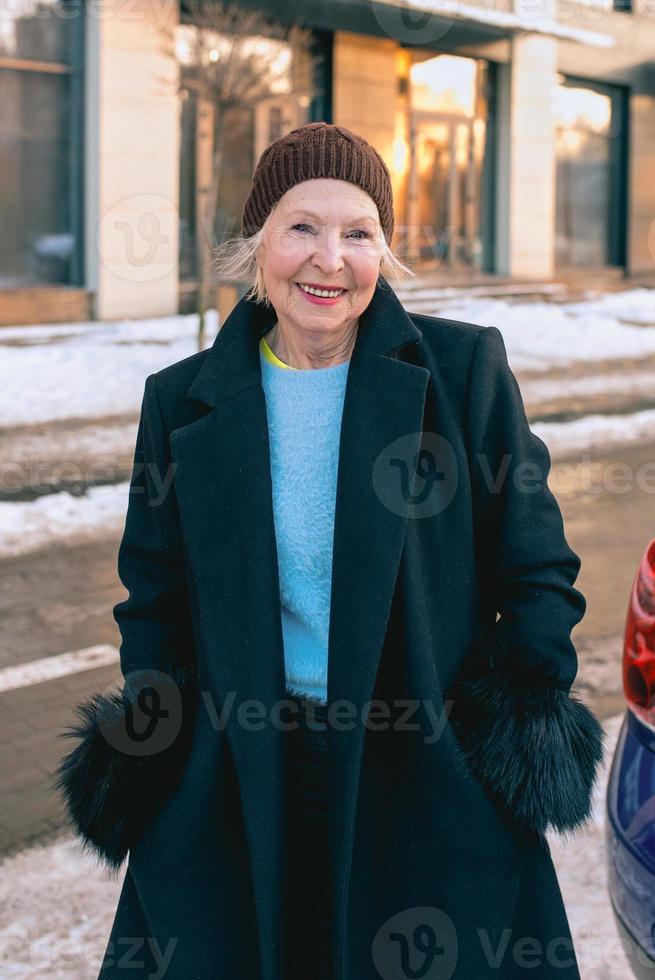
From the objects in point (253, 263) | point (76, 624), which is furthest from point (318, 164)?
point (76, 624)

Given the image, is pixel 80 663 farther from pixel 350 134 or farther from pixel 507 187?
pixel 507 187

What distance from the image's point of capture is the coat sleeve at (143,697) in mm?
2064

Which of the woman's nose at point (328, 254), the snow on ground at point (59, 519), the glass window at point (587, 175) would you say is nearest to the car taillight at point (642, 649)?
the woman's nose at point (328, 254)

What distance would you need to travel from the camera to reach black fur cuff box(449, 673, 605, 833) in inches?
76.0

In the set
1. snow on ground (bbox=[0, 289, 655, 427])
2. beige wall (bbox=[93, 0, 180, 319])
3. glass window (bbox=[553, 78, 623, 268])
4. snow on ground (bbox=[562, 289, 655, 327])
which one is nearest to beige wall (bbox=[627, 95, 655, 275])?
glass window (bbox=[553, 78, 623, 268])

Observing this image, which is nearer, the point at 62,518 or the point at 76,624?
the point at 76,624

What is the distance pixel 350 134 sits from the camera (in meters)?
2.09

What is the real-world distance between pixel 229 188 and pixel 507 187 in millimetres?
6794

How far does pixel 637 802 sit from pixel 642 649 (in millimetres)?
271

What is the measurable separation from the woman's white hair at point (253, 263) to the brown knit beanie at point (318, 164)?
46mm

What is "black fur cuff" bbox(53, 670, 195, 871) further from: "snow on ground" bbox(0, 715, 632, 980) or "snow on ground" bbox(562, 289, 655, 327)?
"snow on ground" bbox(562, 289, 655, 327)

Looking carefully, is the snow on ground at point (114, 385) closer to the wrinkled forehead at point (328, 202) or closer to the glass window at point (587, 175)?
the wrinkled forehead at point (328, 202)

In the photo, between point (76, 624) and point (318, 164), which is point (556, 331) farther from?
point (318, 164)

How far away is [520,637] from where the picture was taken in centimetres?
201
